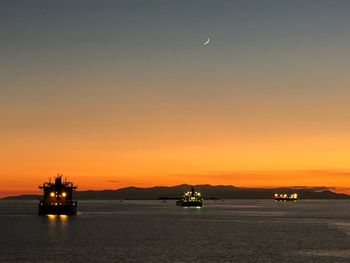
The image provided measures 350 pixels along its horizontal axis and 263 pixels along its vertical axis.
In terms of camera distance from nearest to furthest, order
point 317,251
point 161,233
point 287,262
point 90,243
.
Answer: point 287,262
point 317,251
point 90,243
point 161,233

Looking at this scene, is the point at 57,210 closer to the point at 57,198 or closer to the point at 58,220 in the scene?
the point at 57,198

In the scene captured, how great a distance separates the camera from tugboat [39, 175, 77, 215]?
7219 inches

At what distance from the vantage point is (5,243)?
10188 cm

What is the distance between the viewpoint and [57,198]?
18700 centimetres

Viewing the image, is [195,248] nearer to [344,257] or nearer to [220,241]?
[220,241]

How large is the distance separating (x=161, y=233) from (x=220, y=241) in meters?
22.0

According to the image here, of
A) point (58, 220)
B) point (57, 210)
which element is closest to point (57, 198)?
point (57, 210)

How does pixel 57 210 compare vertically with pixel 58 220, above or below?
above

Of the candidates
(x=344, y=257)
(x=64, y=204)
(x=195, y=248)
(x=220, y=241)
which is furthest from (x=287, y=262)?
(x=64, y=204)

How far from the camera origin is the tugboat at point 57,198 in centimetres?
18338

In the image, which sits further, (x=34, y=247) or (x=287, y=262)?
(x=34, y=247)

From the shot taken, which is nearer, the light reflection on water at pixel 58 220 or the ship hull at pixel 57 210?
the light reflection on water at pixel 58 220

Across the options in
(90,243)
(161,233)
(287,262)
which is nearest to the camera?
(287,262)

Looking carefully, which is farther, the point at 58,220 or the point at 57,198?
the point at 57,198
